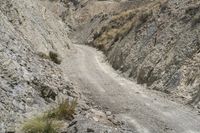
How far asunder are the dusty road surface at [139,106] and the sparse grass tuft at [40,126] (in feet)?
12.5

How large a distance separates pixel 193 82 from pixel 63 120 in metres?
11.9

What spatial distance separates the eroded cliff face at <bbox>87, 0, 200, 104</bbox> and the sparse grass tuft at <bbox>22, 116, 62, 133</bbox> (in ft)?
35.3

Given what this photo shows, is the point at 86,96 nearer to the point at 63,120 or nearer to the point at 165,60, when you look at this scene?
the point at 63,120

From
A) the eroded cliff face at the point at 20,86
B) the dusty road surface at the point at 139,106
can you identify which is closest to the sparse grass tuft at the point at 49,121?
the eroded cliff face at the point at 20,86

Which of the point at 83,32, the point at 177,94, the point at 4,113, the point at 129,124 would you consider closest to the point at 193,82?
the point at 177,94

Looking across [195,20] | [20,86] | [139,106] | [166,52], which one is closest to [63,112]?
[20,86]

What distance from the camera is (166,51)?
31.6 m

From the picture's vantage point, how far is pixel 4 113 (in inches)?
544

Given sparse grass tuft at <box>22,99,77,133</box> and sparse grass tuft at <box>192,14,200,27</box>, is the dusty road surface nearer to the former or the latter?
sparse grass tuft at <box>22,99,77,133</box>

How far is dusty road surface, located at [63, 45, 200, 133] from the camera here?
658 inches

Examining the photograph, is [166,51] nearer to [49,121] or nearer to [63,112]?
[63,112]

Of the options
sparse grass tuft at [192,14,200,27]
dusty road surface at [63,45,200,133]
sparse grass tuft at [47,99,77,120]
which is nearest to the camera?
sparse grass tuft at [47,99,77,120]

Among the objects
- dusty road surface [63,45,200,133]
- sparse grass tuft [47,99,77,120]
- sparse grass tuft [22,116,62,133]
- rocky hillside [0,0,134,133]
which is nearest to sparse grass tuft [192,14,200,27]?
dusty road surface [63,45,200,133]

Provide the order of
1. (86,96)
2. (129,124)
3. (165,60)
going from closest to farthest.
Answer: (129,124) → (86,96) → (165,60)
